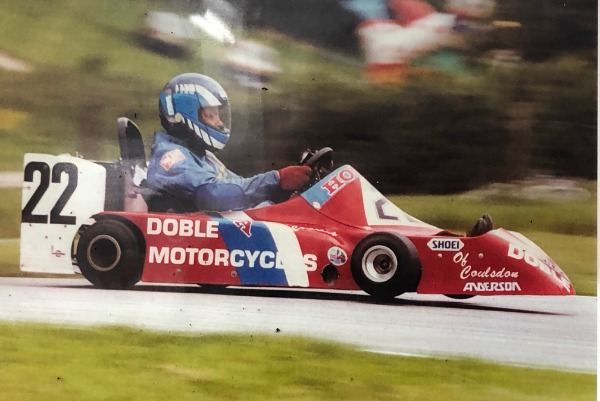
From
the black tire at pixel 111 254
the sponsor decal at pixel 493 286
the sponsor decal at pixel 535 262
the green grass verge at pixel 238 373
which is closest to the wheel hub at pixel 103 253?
the black tire at pixel 111 254

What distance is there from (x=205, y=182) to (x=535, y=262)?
0.88 m

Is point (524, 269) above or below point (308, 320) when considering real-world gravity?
above

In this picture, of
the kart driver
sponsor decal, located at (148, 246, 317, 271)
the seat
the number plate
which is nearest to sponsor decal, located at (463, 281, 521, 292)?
the seat

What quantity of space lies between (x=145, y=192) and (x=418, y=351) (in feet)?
2.68

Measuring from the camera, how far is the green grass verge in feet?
4.19

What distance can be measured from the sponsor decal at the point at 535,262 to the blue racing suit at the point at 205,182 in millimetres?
626

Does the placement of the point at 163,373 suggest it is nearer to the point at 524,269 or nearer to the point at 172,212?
the point at 172,212

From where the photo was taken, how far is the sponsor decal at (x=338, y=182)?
1329mm

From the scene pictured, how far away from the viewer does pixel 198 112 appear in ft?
4.42

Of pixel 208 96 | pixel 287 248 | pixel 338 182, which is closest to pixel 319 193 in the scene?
pixel 338 182

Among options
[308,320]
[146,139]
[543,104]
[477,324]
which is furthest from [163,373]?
[543,104]

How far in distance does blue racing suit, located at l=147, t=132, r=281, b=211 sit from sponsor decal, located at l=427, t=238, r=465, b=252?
1.38 feet

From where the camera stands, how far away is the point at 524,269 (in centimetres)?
130

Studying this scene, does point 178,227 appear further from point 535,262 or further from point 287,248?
point 535,262
